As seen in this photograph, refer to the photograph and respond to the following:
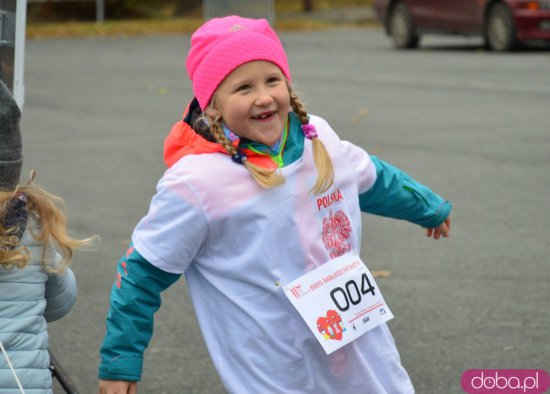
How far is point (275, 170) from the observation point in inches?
126

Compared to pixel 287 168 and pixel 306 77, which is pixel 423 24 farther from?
pixel 287 168

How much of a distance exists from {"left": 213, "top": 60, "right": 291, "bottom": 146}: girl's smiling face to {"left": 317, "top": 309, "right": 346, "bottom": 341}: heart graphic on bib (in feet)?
1.49

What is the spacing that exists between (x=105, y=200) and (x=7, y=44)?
439cm

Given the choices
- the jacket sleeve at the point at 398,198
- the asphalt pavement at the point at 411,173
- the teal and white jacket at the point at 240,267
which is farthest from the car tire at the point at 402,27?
the teal and white jacket at the point at 240,267

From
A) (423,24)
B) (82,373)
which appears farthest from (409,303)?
(423,24)

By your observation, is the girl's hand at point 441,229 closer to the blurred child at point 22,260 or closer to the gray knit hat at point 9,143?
the blurred child at point 22,260

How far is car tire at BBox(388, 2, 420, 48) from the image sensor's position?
21.6 m

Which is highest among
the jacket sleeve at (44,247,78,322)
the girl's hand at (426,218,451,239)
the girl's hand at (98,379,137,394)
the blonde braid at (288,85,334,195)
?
the blonde braid at (288,85,334,195)

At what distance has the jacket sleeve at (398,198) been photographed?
140 inches

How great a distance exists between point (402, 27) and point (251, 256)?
19039 millimetres

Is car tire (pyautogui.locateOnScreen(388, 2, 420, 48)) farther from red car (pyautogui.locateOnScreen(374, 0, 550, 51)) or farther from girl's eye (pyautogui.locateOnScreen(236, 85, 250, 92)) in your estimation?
girl's eye (pyautogui.locateOnScreen(236, 85, 250, 92))

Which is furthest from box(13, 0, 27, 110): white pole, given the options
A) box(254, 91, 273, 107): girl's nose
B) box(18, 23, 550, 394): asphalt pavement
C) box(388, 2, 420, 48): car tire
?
box(388, 2, 420, 48): car tire

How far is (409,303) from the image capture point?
6.00m

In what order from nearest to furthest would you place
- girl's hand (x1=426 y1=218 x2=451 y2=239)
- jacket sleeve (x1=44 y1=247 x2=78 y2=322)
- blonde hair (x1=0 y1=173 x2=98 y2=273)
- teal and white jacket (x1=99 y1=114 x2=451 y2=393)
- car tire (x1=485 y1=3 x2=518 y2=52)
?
1. blonde hair (x1=0 y1=173 x2=98 y2=273)
2. teal and white jacket (x1=99 y1=114 x2=451 y2=393)
3. jacket sleeve (x1=44 y1=247 x2=78 y2=322)
4. girl's hand (x1=426 y1=218 x2=451 y2=239)
5. car tire (x1=485 y1=3 x2=518 y2=52)
